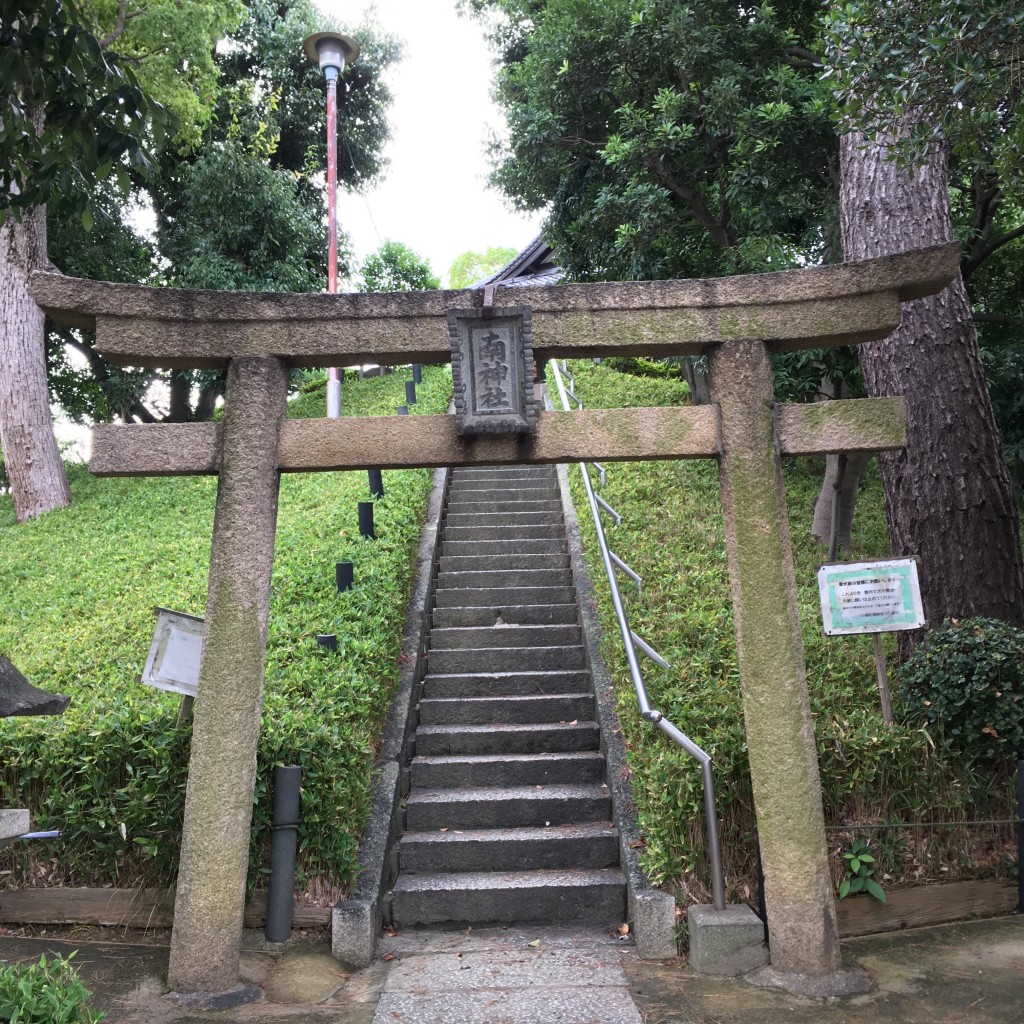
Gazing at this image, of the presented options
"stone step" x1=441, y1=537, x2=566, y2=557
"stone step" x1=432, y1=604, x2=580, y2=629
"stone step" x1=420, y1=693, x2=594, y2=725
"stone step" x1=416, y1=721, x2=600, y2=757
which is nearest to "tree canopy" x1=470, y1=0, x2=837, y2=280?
"stone step" x1=441, y1=537, x2=566, y2=557

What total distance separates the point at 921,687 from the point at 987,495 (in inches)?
67.5

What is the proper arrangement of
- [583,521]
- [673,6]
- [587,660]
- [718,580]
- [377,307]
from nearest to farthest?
[377,307]
[587,660]
[718,580]
[673,6]
[583,521]

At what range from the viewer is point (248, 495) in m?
4.59

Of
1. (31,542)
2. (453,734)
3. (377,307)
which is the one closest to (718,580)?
(453,734)

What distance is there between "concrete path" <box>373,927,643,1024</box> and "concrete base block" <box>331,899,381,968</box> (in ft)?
0.57

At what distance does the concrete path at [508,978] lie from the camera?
4.02 metres

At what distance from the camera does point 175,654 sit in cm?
483

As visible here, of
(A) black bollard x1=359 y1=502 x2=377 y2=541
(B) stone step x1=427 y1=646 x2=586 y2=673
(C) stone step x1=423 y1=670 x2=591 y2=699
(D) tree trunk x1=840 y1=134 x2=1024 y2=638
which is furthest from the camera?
(A) black bollard x1=359 y1=502 x2=377 y2=541

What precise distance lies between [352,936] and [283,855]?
0.53 m

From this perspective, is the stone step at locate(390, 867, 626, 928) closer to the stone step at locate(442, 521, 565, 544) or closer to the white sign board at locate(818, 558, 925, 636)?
the white sign board at locate(818, 558, 925, 636)

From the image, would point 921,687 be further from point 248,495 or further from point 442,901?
point 248,495

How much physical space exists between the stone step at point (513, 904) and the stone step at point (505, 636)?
8.82 feet

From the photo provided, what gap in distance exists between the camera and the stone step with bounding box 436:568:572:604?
865 centimetres

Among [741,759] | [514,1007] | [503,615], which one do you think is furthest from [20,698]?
[503,615]
